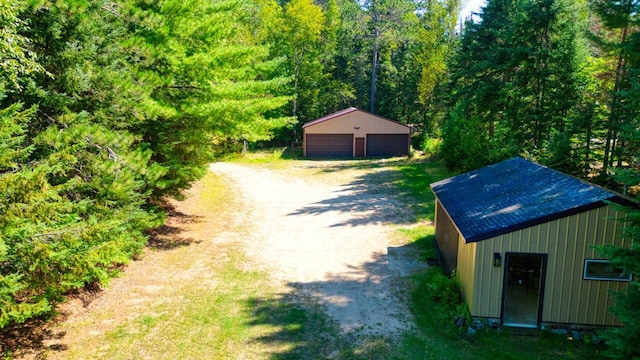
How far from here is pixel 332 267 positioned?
12.7 metres

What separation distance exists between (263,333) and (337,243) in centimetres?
597

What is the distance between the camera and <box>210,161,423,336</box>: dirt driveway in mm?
10352

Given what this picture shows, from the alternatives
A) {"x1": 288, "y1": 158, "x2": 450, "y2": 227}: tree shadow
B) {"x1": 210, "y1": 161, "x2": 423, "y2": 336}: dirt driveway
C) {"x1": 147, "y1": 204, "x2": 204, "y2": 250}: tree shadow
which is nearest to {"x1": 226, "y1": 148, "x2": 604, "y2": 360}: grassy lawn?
{"x1": 210, "y1": 161, "x2": 423, "y2": 336}: dirt driveway

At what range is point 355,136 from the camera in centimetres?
3425

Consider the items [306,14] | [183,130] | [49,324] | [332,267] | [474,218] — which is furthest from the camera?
[306,14]

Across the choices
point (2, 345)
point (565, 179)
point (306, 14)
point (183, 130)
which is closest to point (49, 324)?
point (2, 345)

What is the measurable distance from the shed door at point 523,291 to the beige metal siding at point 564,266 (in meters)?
0.12

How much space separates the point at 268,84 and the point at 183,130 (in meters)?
3.15

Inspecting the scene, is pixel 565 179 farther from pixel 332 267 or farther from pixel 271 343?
pixel 271 343

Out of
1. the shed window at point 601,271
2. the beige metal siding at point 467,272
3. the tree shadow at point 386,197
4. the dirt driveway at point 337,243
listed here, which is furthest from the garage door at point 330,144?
the shed window at point 601,271

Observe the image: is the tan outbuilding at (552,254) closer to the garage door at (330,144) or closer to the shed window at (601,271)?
the shed window at (601,271)

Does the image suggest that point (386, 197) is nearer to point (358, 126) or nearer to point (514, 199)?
point (514, 199)

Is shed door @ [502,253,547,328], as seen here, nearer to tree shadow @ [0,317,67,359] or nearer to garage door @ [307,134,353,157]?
tree shadow @ [0,317,67,359]

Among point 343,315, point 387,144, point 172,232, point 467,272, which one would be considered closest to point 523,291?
point 467,272
